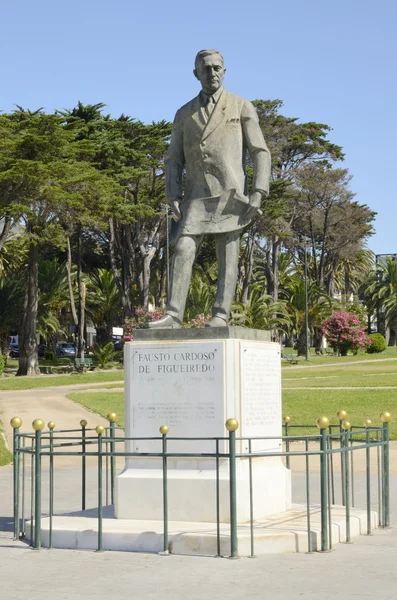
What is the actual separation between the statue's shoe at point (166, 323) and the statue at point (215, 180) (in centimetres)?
1

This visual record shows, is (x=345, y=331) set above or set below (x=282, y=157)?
below

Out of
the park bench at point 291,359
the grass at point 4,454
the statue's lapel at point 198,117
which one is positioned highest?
the statue's lapel at point 198,117

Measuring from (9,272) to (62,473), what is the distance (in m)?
51.7

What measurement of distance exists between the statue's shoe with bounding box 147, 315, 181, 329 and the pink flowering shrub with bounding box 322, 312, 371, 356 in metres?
53.6

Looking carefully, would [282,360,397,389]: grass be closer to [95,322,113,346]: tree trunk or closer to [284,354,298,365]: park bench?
[284,354,298,365]: park bench

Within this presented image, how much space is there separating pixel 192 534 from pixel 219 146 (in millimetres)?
3822

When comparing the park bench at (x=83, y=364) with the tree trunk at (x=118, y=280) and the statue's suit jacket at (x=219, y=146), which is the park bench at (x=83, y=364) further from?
the statue's suit jacket at (x=219, y=146)

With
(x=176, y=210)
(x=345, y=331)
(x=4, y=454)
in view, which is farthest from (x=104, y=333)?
(x=176, y=210)

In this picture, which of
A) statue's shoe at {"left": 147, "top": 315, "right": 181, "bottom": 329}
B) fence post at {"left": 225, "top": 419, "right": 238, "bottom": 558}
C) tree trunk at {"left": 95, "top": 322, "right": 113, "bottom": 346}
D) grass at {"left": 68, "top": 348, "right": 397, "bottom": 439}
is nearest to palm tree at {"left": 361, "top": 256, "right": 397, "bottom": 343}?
tree trunk at {"left": 95, "top": 322, "right": 113, "bottom": 346}

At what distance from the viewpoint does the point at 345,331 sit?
206ft

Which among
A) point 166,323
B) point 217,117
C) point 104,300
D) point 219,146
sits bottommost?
point 166,323

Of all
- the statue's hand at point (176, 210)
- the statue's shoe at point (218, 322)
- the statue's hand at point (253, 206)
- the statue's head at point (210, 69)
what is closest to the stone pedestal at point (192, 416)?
the statue's shoe at point (218, 322)

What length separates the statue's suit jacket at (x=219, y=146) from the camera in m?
9.66

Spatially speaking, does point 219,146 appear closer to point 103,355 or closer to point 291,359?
point 103,355
